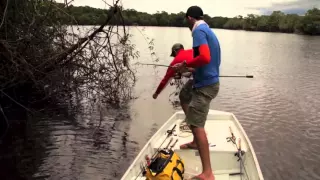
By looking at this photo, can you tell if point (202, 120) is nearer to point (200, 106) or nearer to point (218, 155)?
point (200, 106)

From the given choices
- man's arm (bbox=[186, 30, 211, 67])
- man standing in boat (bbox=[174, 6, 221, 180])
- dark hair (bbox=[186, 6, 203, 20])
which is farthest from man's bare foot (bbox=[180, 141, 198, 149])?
dark hair (bbox=[186, 6, 203, 20])

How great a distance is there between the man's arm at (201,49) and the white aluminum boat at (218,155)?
5.61 ft

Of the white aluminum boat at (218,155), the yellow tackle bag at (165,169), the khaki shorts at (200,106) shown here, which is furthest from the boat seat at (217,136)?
the khaki shorts at (200,106)

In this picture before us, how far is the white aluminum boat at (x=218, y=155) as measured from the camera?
5266mm

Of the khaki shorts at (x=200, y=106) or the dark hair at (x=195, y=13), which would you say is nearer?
the dark hair at (x=195, y=13)

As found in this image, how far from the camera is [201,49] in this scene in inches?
180

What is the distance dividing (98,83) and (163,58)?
15.8m

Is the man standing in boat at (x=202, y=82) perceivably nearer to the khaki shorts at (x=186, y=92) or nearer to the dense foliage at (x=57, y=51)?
the khaki shorts at (x=186, y=92)

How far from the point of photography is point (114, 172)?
7.45m

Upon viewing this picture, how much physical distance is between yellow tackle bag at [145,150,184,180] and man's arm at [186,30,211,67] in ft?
4.44

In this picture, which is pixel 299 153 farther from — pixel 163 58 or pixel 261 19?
pixel 261 19

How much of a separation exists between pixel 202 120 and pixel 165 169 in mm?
861

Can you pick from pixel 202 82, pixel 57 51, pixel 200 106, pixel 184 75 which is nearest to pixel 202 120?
pixel 200 106

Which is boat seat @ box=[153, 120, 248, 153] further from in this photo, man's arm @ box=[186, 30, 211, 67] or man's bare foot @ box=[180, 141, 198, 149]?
man's arm @ box=[186, 30, 211, 67]
